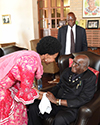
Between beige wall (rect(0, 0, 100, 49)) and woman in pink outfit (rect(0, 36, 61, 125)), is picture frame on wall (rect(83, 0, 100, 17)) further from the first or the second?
woman in pink outfit (rect(0, 36, 61, 125))

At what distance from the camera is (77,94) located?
6.23 ft

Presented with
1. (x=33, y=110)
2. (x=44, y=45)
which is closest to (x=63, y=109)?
(x=33, y=110)

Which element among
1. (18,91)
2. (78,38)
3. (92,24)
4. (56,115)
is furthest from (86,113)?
(92,24)

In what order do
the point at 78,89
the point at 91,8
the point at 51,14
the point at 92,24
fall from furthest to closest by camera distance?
the point at 51,14 → the point at 91,8 → the point at 92,24 → the point at 78,89

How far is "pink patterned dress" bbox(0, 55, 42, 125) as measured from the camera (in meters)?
1.33

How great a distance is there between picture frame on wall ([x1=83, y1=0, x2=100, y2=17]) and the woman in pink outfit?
16.5 feet

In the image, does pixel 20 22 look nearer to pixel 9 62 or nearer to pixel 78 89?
pixel 78 89

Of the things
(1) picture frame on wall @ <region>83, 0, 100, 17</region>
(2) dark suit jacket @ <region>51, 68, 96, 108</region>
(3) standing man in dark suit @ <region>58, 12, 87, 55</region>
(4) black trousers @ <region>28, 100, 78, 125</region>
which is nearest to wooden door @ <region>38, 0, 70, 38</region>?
(1) picture frame on wall @ <region>83, 0, 100, 17</region>

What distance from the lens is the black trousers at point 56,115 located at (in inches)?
67.2

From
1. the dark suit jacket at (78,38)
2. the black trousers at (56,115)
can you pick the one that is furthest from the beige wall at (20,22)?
the black trousers at (56,115)

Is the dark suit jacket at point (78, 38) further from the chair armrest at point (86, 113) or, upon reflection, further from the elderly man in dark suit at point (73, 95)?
the chair armrest at point (86, 113)

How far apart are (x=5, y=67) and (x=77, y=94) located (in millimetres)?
957

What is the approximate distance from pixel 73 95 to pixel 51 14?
18.7ft

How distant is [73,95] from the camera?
192cm
